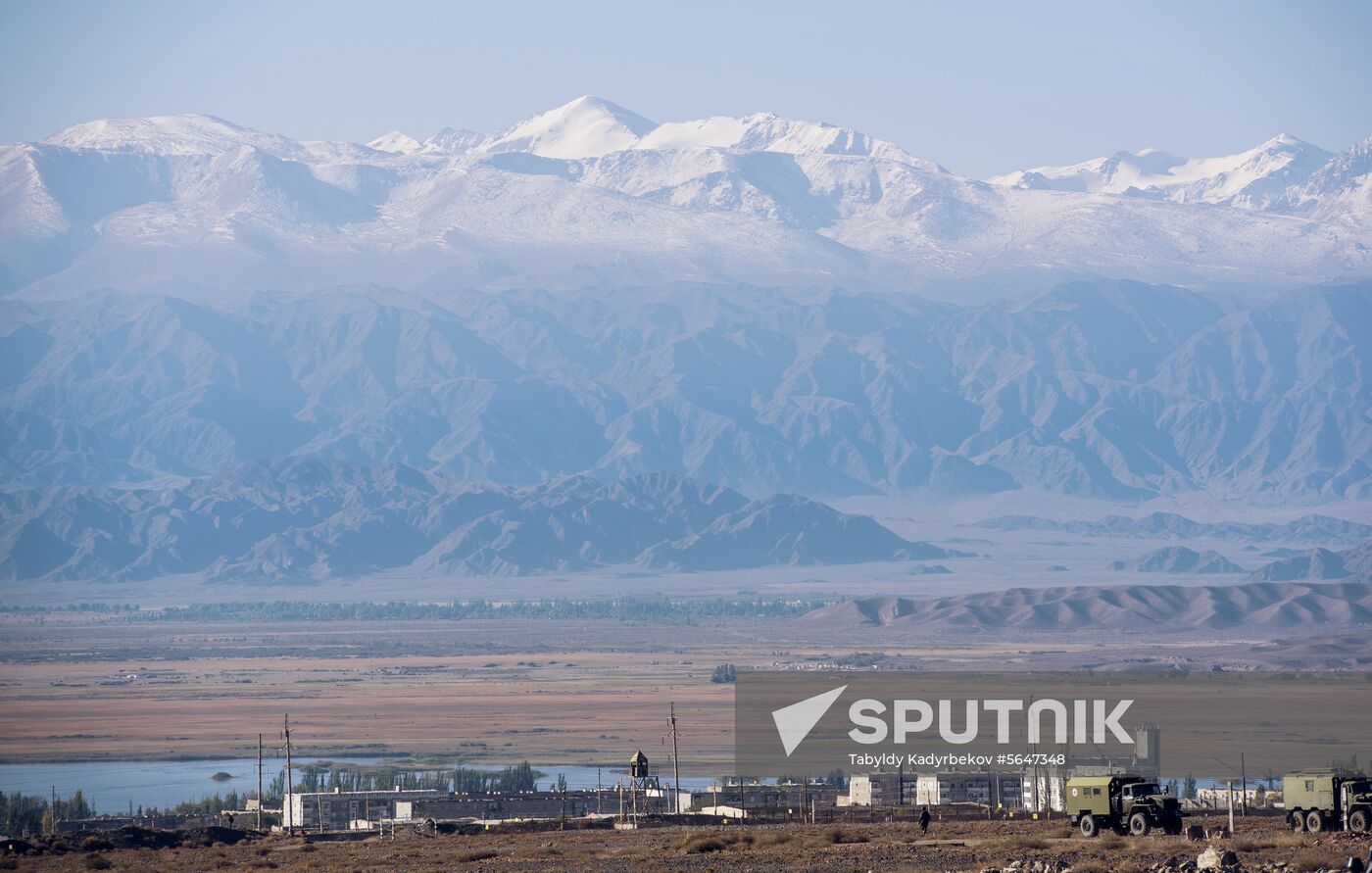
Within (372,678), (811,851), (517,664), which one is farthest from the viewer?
(517,664)

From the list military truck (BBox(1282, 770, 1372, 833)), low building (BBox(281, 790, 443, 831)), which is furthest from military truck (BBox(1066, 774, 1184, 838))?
low building (BBox(281, 790, 443, 831))

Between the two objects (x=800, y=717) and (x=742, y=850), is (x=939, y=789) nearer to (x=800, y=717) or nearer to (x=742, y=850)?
(x=742, y=850)

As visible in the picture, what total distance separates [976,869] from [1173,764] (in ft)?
157

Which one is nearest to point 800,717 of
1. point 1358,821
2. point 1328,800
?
point 1328,800

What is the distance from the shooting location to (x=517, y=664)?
170 metres

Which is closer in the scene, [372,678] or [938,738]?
[938,738]

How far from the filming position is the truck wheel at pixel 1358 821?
4656cm

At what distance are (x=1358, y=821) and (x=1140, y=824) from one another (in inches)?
180

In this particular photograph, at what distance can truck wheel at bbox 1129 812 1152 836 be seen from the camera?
1876 inches

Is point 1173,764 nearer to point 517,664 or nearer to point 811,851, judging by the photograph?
point 811,851

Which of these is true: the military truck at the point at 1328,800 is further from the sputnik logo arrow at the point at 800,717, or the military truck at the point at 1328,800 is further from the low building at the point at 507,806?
the sputnik logo arrow at the point at 800,717

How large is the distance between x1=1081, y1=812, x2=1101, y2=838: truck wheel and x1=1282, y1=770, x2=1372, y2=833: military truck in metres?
4.20

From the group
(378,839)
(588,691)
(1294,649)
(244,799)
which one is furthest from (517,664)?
(378,839)

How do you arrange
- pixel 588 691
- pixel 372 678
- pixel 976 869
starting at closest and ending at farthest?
pixel 976 869 < pixel 588 691 < pixel 372 678
